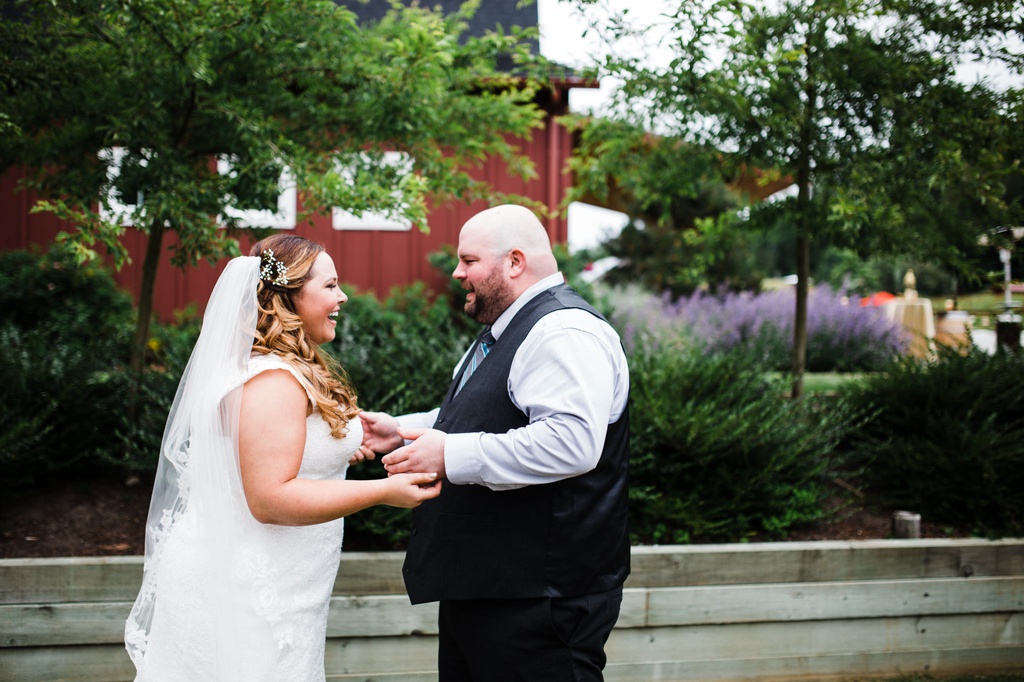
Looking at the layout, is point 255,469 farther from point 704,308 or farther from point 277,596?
point 704,308

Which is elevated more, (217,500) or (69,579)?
(217,500)

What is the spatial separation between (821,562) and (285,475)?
292cm

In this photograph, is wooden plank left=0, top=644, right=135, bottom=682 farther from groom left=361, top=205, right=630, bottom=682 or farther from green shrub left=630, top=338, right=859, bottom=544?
green shrub left=630, top=338, right=859, bottom=544

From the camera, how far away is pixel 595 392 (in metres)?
2.30

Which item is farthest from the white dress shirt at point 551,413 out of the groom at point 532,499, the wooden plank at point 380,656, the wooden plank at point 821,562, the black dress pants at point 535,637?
the wooden plank at point 821,562

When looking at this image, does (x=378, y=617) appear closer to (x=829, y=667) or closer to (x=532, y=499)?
(x=532, y=499)

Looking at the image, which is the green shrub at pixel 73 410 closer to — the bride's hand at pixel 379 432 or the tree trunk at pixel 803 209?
the bride's hand at pixel 379 432

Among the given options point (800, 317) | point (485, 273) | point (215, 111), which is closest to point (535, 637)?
point (485, 273)

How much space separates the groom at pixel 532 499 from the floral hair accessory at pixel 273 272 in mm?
597

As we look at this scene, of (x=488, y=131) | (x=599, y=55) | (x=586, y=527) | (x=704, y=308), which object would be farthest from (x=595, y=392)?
(x=704, y=308)

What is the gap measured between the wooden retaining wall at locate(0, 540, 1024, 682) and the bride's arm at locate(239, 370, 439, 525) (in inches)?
56.8

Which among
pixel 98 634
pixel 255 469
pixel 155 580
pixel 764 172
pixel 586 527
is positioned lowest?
pixel 98 634

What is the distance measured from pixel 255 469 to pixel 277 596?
422 millimetres

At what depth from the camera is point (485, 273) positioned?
2598mm
